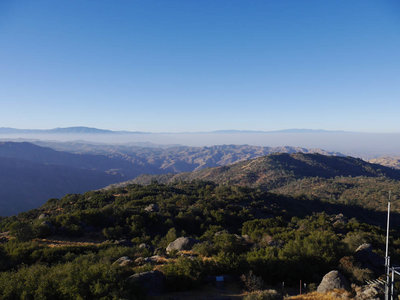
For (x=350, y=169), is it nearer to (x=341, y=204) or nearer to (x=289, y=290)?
(x=341, y=204)

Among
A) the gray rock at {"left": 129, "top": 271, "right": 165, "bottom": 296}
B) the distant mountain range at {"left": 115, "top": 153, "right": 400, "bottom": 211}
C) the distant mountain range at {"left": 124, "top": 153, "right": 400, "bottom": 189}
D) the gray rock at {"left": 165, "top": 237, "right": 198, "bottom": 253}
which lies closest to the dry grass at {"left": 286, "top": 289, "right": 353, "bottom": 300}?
the gray rock at {"left": 129, "top": 271, "right": 165, "bottom": 296}

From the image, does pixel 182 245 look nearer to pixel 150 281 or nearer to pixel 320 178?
pixel 150 281

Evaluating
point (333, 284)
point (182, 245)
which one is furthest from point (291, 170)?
point (333, 284)

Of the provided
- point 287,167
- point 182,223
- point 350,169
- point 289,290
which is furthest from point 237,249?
point 350,169

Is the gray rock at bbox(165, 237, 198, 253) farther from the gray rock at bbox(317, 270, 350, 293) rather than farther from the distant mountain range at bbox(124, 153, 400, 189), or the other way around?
the distant mountain range at bbox(124, 153, 400, 189)

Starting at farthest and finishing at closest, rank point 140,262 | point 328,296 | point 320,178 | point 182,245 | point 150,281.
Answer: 1. point 320,178
2. point 182,245
3. point 140,262
4. point 150,281
5. point 328,296

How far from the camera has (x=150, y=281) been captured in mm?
9969

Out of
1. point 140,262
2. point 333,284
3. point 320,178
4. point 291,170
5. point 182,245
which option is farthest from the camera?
point 291,170

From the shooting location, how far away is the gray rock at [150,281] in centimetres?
961

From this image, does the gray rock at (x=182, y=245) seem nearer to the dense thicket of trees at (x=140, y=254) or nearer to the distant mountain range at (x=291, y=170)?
the dense thicket of trees at (x=140, y=254)

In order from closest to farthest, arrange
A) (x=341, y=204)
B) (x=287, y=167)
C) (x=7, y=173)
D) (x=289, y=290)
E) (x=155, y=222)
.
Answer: (x=289, y=290) < (x=155, y=222) < (x=341, y=204) < (x=287, y=167) < (x=7, y=173)

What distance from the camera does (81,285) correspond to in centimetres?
840

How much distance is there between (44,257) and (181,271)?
925cm

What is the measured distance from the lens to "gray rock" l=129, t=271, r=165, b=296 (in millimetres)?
9609
